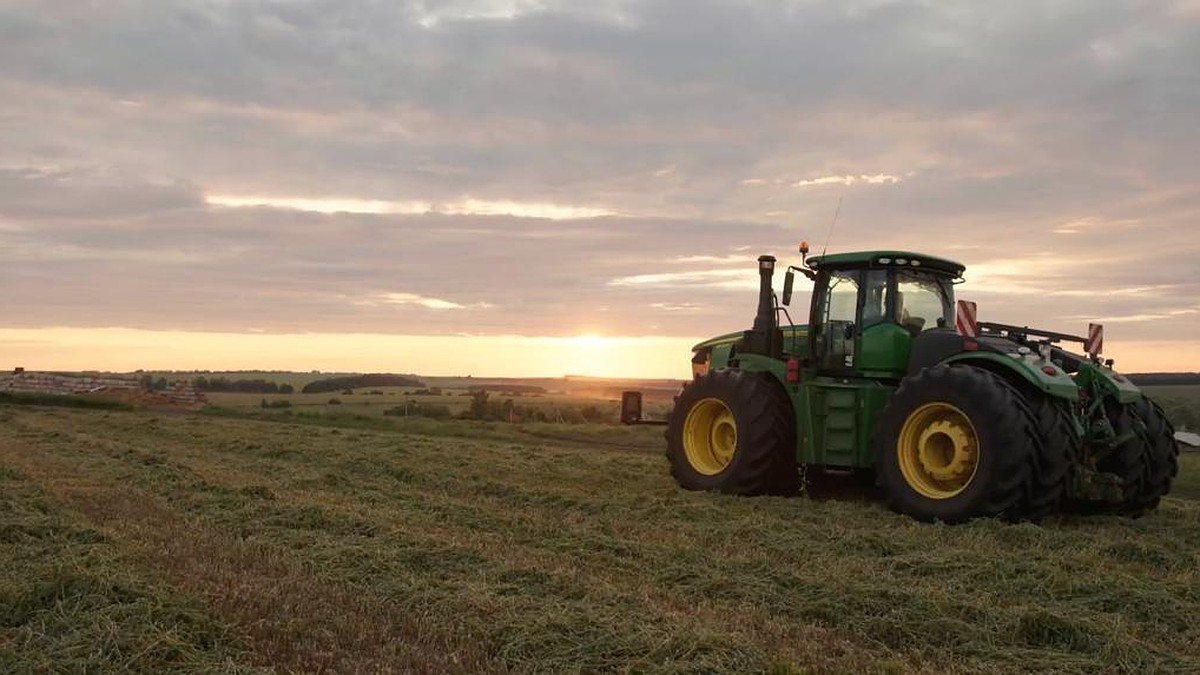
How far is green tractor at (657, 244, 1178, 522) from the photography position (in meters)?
8.77

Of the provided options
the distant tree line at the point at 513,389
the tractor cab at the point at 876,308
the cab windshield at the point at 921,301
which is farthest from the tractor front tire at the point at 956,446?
the distant tree line at the point at 513,389

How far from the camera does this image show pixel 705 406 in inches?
475

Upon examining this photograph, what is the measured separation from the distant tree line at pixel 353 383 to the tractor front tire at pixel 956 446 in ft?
212

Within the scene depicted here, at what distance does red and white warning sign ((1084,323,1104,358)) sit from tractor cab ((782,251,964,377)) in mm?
1420

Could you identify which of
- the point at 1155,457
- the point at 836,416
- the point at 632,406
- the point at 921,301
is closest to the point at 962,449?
the point at 836,416

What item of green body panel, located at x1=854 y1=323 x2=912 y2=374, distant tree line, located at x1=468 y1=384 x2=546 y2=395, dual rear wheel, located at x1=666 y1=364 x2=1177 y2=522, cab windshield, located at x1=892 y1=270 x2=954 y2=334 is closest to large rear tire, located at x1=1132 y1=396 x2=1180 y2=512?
dual rear wheel, located at x1=666 y1=364 x2=1177 y2=522

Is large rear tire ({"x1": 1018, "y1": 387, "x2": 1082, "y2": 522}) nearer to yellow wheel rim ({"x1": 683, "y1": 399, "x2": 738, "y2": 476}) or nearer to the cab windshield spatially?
the cab windshield

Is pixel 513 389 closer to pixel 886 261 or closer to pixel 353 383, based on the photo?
pixel 353 383

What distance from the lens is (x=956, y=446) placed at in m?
9.20

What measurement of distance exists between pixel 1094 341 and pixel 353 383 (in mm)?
73198

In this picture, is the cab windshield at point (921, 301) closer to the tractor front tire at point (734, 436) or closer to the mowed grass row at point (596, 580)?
the tractor front tire at point (734, 436)

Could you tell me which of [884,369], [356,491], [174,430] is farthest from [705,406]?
[174,430]

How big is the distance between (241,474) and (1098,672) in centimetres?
1077

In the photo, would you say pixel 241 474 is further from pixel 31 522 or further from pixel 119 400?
pixel 119 400
